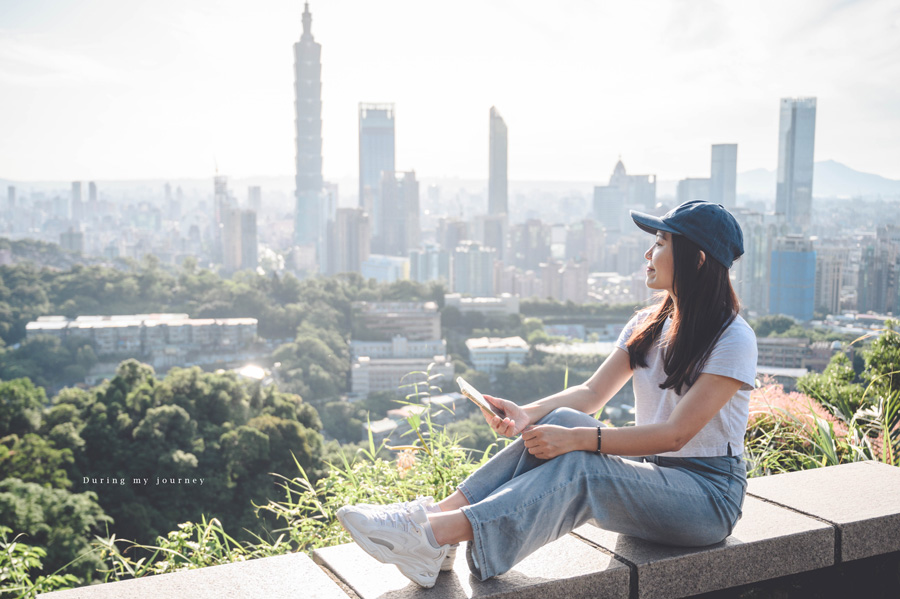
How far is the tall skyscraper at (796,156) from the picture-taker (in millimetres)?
27144

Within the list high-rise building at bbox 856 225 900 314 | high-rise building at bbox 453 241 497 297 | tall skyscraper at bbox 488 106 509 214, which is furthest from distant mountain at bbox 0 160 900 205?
high-rise building at bbox 453 241 497 297

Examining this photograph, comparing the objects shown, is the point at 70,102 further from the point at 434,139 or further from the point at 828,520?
the point at 828,520

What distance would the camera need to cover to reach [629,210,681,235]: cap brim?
3.81 ft

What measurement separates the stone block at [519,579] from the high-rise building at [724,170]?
37.1 meters

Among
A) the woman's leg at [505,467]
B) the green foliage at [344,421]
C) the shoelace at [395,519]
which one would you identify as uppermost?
the woman's leg at [505,467]

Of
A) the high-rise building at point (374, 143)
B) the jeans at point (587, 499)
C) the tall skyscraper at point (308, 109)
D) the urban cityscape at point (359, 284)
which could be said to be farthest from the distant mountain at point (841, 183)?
the tall skyscraper at point (308, 109)

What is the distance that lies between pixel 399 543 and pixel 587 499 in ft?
0.90

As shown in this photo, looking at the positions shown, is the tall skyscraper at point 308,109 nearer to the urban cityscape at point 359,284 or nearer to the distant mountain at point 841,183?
the urban cityscape at point 359,284

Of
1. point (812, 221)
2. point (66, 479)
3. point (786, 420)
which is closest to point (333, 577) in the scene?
point (786, 420)

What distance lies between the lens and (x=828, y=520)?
1.19 metres

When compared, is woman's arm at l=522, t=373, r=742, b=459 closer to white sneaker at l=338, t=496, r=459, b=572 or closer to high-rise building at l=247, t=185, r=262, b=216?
white sneaker at l=338, t=496, r=459, b=572

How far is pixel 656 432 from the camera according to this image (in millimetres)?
1088

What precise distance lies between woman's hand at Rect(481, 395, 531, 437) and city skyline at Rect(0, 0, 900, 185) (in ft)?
35.3

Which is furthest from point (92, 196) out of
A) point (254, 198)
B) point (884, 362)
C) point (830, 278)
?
point (884, 362)
